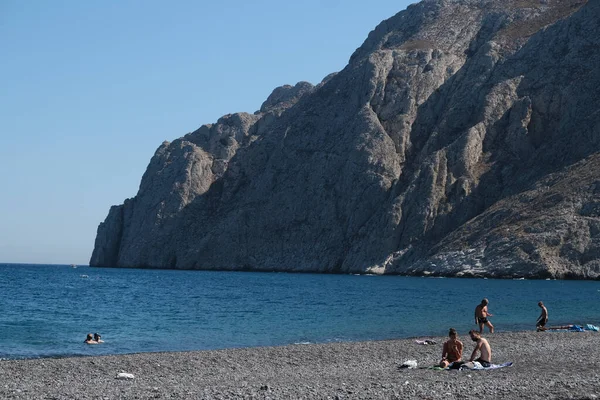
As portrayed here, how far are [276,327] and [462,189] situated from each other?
80.5 meters

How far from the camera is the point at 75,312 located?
5309 cm

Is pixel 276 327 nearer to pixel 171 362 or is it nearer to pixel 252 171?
pixel 171 362

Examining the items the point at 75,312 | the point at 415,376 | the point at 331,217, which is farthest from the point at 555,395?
the point at 331,217

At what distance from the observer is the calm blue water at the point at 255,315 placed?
3653 cm

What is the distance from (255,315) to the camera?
5028cm

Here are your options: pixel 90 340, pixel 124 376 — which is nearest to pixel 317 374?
pixel 124 376

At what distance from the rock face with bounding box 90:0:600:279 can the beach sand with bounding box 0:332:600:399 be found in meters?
69.4

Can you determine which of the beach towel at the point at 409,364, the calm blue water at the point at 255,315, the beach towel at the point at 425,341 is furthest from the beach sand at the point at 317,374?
the calm blue water at the point at 255,315

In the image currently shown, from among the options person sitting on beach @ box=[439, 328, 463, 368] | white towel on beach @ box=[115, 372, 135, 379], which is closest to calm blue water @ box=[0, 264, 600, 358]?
white towel on beach @ box=[115, 372, 135, 379]

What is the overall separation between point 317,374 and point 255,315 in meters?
27.0

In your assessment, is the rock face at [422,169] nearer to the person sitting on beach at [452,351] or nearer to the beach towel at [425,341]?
the beach towel at [425,341]

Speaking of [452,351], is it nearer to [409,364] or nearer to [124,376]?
[409,364]

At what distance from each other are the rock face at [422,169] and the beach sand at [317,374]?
69.4 meters

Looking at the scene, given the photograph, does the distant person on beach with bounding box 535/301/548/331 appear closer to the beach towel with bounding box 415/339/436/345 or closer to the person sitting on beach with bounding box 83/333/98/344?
the beach towel with bounding box 415/339/436/345
